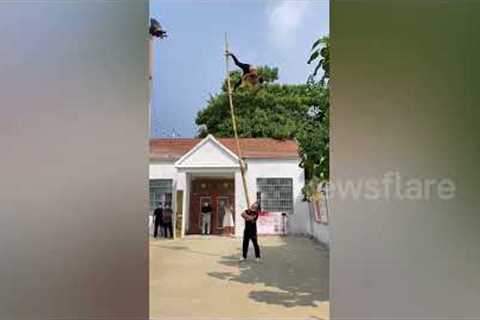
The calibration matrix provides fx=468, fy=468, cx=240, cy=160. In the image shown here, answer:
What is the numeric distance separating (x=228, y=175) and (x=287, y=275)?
3473mm

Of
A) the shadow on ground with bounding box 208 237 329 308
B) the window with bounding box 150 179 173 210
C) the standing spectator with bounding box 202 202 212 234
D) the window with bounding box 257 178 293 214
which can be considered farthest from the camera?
the standing spectator with bounding box 202 202 212 234

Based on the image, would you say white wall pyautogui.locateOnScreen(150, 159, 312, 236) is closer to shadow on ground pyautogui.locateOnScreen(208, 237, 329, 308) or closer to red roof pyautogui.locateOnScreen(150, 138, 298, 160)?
red roof pyautogui.locateOnScreen(150, 138, 298, 160)

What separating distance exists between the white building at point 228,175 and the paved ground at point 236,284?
4.81 ft

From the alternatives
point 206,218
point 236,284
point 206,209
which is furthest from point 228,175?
point 236,284

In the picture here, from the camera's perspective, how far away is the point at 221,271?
138 inches

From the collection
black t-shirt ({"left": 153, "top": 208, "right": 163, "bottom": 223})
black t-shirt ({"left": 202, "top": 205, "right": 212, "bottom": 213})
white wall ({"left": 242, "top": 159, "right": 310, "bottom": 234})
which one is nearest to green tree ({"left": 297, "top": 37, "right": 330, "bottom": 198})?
black t-shirt ({"left": 153, "top": 208, "right": 163, "bottom": 223})

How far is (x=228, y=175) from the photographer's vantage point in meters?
6.70

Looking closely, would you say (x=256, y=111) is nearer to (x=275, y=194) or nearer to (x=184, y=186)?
(x=275, y=194)

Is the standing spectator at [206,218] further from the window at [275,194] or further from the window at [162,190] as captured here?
the window at [275,194]

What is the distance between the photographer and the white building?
6418 millimetres

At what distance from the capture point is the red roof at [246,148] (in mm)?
6517
